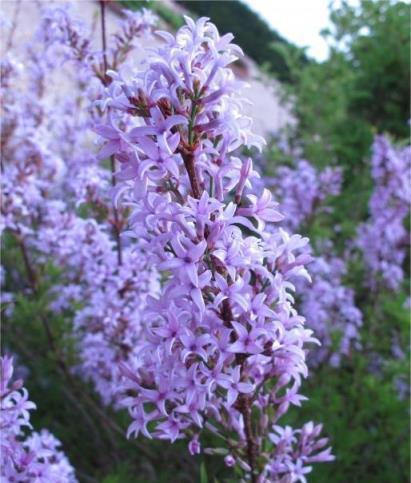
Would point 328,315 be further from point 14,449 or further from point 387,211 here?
point 14,449

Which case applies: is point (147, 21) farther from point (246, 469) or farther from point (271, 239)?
point (246, 469)

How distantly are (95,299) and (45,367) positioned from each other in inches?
53.0

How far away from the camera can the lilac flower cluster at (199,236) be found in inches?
60.9

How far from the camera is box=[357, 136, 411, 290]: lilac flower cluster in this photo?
4180 mm

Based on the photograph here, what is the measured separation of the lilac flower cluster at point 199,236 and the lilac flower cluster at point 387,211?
2.56m

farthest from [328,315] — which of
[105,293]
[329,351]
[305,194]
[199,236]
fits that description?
[199,236]

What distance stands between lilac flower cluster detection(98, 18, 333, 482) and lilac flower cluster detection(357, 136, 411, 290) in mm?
2560

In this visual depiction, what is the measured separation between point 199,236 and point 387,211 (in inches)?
117

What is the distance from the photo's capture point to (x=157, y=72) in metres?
1.56

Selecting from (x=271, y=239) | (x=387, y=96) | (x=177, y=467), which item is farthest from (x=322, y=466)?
(x=387, y=96)

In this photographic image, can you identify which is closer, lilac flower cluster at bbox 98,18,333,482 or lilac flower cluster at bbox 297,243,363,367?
lilac flower cluster at bbox 98,18,333,482

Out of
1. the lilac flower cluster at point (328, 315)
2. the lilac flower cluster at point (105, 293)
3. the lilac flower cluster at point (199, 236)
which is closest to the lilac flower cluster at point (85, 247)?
the lilac flower cluster at point (105, 293)

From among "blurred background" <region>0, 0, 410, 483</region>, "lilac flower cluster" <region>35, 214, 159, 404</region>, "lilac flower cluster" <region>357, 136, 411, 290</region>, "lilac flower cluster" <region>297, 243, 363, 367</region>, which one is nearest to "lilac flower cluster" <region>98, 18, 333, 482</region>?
"blurred background" <region>0, 0, 410, 483</region>

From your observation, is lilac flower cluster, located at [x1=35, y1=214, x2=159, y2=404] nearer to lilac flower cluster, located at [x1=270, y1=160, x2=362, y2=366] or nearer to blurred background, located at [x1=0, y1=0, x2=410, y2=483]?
blurred background, located at [x1=0, y1=0, x2=410, y2=483]
